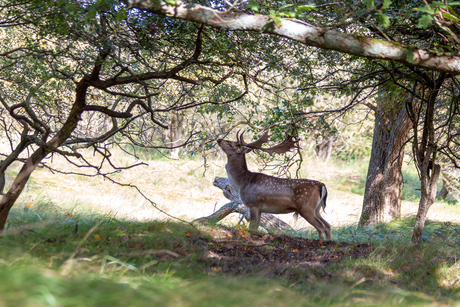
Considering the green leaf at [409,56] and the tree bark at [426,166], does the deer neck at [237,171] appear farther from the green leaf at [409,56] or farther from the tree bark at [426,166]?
the green leaf at [409,56]

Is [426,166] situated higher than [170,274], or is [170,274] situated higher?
[426,166]

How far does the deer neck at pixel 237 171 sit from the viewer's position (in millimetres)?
8430

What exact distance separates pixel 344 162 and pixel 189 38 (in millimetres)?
24548

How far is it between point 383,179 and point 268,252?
6.53 metres

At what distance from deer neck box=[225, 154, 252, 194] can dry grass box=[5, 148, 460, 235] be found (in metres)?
→ 1.72

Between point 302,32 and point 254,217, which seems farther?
point 254,217

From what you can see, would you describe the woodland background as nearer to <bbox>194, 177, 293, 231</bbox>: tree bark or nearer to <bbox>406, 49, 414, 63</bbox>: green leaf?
<bbox>406, 49, 414, 63</bbox>: green leaf

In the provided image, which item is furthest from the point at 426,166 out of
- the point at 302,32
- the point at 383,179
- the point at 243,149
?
the point at 383,179

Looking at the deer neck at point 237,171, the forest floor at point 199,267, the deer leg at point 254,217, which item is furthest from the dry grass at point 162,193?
the deer leg at point 254,217

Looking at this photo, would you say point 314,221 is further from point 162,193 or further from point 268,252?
point 162,193

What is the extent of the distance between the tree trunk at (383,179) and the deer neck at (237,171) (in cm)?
427

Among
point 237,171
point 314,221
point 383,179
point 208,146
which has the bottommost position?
point 314,221

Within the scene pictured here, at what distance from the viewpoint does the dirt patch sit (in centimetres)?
458

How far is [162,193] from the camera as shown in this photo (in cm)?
1627
